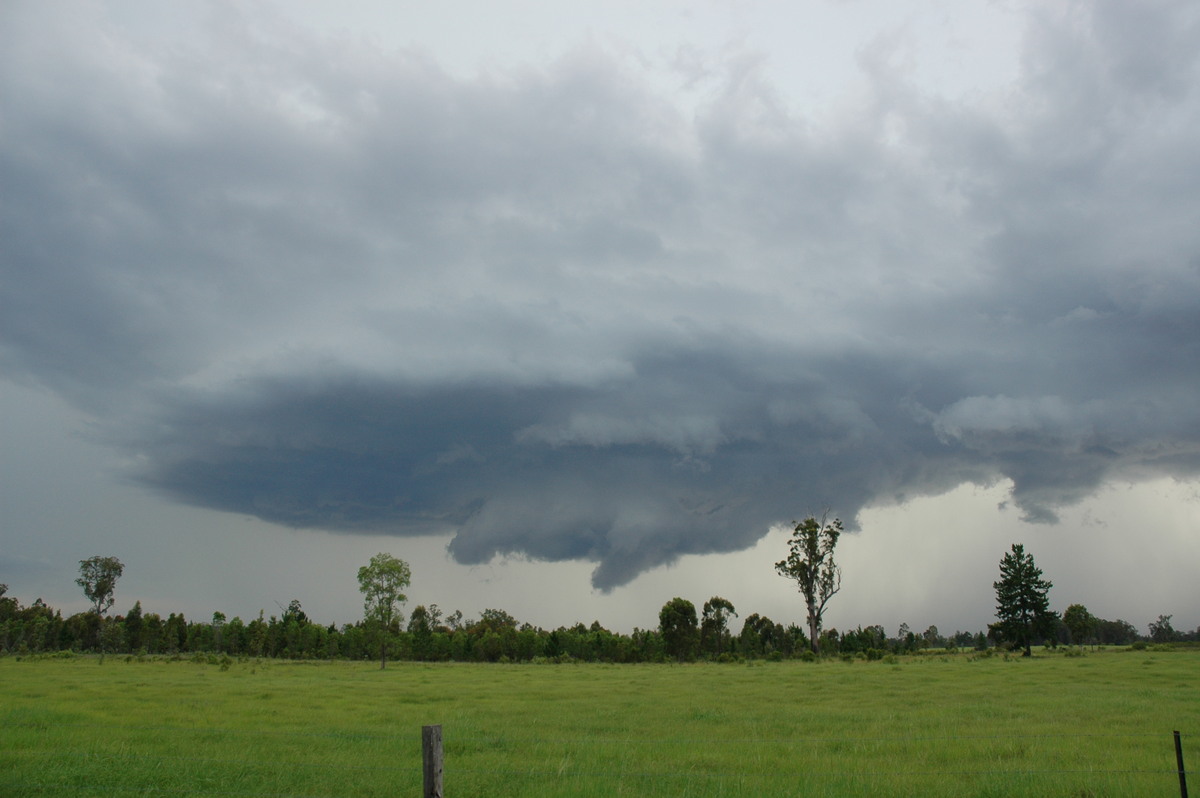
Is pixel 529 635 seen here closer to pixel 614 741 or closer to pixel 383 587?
pixel 383 587

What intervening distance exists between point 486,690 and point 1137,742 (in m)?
29.5

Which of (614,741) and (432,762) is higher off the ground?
(432,762)

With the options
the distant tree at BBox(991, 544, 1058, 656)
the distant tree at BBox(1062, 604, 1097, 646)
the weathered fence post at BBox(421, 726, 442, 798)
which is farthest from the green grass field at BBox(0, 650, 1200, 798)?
the distant tree at BBox(1062, 604, 1097, 646)

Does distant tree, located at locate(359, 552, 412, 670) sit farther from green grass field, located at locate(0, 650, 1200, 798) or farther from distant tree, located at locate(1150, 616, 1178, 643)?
distant tree, located at locate(1150, 616, 1178, 643)

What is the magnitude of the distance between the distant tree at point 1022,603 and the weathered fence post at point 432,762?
101355mm

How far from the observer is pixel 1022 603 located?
305 feet

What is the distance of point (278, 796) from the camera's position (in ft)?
44.9

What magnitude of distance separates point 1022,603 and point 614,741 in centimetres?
9201

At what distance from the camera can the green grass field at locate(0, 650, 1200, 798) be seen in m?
14.7

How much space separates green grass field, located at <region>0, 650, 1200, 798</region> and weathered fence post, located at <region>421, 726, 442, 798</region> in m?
6.31

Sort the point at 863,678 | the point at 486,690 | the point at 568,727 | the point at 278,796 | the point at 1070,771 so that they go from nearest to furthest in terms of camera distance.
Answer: the point at 278,796
the point at 1070,771
the point at 568,727
the point at 486,690
the point at 863,678

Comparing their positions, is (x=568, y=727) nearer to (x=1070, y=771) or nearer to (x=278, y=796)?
(x=278, y=796)

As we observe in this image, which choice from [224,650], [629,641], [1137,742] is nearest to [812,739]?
[1137,742]

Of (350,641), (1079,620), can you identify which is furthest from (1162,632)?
(350,641)
